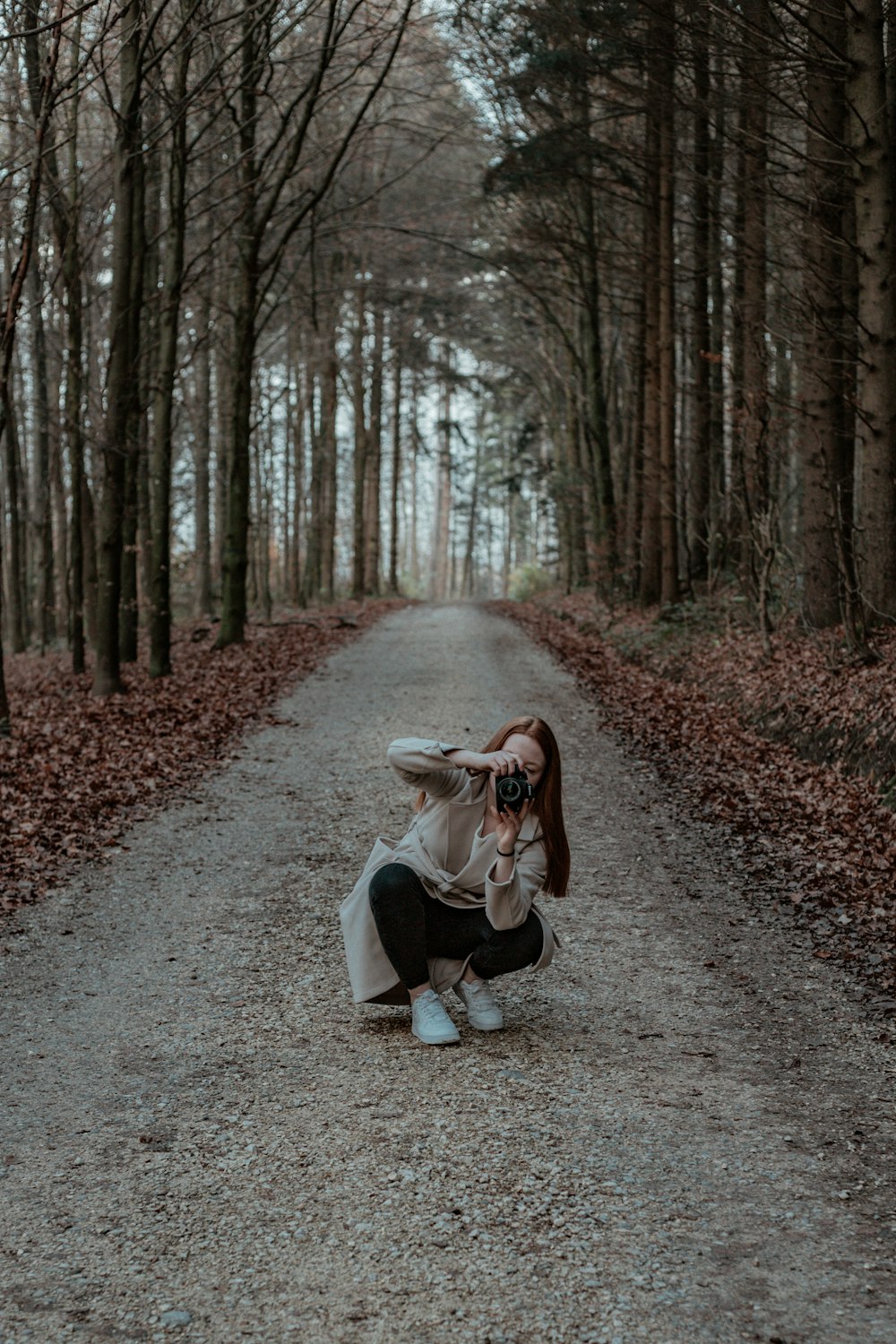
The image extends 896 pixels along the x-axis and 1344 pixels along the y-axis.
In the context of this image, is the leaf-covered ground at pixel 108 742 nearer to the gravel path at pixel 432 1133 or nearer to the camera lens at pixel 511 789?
the gravel path at pixel 432 1133

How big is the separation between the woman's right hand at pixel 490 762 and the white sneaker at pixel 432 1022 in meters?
1.05

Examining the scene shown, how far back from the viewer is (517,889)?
4.46 meters

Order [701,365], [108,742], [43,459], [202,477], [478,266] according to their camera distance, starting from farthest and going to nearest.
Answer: [478,266] < [202,477] < [43,459] < [701,365] < [108,742]

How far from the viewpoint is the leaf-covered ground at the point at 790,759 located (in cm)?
676

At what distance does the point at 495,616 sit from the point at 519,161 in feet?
39.0

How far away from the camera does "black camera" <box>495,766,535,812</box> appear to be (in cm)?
422

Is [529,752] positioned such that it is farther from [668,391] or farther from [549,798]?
[668,391]

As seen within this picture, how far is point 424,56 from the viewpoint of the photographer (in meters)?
→ 21.6

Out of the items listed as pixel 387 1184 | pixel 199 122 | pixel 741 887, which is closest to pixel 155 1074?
pixel 387 1184

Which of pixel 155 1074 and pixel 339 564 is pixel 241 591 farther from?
pixel 339 564

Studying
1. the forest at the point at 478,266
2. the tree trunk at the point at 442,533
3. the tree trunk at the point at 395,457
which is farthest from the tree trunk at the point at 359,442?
the tree trunk at the point at 442,533

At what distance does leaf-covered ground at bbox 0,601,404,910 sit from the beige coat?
318cm

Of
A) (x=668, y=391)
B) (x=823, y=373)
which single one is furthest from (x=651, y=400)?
(x=823, y=373)

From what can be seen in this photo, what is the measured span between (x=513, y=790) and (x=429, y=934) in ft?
2.85
